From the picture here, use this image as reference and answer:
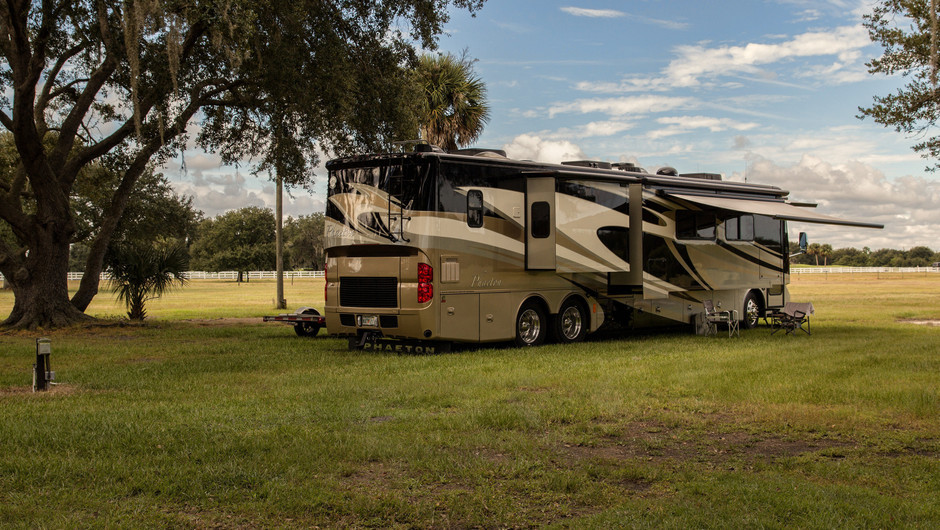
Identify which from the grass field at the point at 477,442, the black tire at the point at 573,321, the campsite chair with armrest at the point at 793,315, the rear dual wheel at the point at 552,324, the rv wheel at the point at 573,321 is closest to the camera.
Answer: the grass field at the point at 477,442

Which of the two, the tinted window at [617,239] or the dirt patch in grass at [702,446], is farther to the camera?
the tinted window at [617,239]

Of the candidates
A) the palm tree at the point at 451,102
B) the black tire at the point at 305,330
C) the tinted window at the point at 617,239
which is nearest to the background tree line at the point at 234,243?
the palm tree at the point at 451,102

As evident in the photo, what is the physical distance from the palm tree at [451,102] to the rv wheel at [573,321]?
1269 cm

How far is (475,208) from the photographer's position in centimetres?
1441

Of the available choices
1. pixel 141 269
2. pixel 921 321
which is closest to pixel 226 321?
pixel 141 269

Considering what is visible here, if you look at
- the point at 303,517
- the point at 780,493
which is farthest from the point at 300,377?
the point at 780,493

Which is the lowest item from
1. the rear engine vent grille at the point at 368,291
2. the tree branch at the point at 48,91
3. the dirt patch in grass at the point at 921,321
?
the dirt patch in grass at the point at 921,321

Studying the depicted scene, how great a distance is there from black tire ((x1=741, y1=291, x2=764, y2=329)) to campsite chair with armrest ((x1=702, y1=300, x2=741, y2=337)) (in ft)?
3.87

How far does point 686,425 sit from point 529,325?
763 centimetres

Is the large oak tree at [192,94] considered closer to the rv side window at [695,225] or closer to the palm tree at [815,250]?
the rv side window at [695,225]

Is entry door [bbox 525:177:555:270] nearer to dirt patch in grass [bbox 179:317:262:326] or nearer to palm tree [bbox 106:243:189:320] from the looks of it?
dirt patch in grass [bbox 179:317:262:326]

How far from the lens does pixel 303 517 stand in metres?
5.14

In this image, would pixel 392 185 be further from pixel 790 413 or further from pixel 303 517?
pixel 303 517

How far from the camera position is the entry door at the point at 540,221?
15.3 metres
